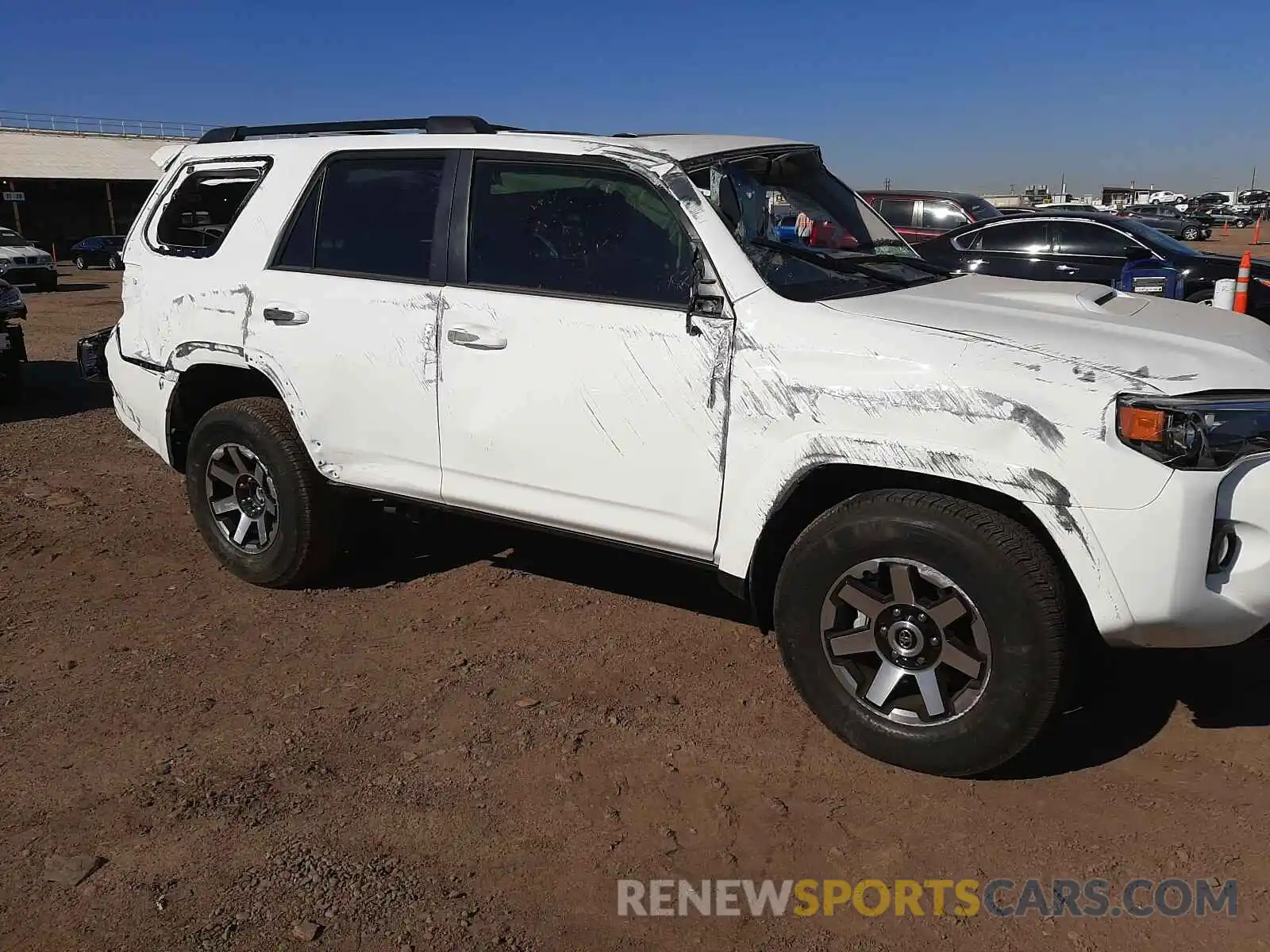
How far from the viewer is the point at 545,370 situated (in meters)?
3.69

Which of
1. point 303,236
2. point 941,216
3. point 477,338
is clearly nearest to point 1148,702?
point 477,338

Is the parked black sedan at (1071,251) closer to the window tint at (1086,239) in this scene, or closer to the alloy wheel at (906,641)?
Answer: the window tint at (1086,239)

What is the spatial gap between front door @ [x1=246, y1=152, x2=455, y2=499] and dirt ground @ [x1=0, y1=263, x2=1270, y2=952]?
2.63ft

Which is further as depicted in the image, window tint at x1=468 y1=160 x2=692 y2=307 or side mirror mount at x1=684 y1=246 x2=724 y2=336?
window tint at x1=468 y1=160 x2=692 y2=307

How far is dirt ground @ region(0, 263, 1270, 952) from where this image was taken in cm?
268

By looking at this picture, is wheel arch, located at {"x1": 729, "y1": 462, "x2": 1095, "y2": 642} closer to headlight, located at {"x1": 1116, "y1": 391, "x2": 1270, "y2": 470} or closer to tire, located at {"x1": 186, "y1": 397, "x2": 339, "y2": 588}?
headlight, located at {"x1": 1116, "y1": 391, "x2": 1270, "y2": 470}

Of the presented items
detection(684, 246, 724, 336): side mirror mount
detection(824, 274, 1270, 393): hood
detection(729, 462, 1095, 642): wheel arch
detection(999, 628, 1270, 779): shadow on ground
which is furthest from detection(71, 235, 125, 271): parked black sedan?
detection(999, 628, 1270, 779): shadow on ground

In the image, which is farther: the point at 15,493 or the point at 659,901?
the point at 15,493

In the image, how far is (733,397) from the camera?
3.35 m

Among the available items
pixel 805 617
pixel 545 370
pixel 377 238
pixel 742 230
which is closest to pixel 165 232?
pixel 377 238

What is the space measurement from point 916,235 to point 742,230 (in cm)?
1210

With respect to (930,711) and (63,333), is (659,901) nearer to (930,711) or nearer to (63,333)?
(930,711)

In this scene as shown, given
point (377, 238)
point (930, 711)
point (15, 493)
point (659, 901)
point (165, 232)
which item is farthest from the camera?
point (15, 493)

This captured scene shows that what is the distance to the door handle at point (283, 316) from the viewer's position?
14.0ft
